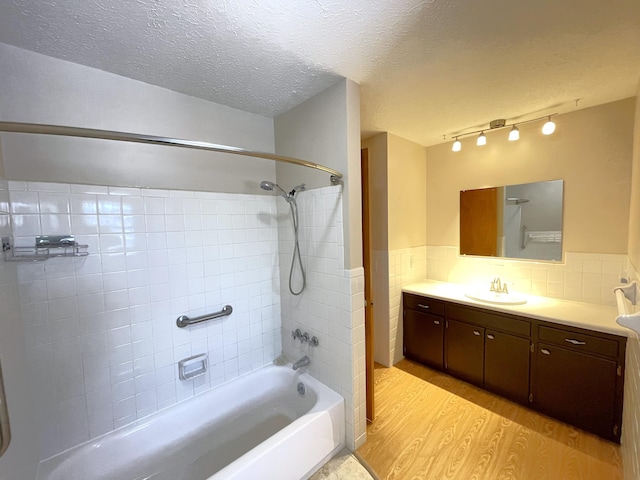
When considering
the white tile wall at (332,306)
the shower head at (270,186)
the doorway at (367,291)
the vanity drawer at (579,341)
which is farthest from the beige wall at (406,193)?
the vanity drawer at (579,341)

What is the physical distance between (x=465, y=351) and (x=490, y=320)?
1.34 feet

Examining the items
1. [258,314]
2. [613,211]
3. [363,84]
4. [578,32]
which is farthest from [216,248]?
[613,211]

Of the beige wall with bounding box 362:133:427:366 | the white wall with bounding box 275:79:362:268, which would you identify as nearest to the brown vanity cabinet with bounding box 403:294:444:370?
the beige wall with bounding box 362:133:427:366

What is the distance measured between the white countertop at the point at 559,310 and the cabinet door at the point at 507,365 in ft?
0.76

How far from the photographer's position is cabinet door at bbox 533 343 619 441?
5.41ft

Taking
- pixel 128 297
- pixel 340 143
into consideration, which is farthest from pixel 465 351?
pixel 128 297

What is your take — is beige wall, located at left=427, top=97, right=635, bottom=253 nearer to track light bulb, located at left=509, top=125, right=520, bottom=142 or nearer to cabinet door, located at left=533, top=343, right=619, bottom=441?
track light bulb, located at left=509, top=125, right=520, bottom=142

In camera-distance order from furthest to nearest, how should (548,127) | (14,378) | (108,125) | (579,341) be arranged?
(548,127), (579,341), (108,125), (14,378)

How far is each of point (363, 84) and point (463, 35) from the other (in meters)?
0.61

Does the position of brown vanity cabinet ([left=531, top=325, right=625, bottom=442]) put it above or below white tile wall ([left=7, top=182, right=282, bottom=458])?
below

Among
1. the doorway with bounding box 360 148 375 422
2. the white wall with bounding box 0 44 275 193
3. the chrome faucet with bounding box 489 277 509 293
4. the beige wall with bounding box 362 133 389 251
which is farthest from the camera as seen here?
the beige wall with bounding box 362 133 389 251

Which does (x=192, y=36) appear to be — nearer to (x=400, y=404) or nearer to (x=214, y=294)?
(x=214, y=294)

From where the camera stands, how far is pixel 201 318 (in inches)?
68.3

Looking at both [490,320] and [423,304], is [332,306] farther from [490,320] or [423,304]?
[490,320]
